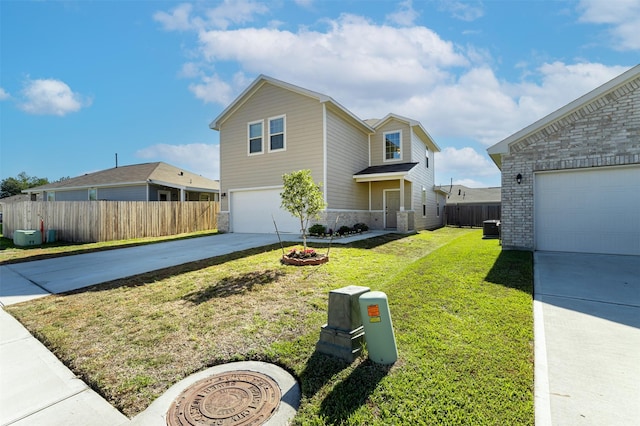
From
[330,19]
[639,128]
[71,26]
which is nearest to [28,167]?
[71,26]

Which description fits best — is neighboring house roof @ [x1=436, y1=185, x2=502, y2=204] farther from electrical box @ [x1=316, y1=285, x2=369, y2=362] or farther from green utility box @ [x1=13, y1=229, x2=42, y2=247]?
green utility box @ [x1=13, y1=229, x2=42, y2=247]

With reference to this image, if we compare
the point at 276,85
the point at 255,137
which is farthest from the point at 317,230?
the point at 276,85

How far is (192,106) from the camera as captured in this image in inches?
637

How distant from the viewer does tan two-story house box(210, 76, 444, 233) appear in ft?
45.8

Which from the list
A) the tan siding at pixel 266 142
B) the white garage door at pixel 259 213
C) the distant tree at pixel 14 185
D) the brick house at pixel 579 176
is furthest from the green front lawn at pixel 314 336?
the distant tree at pixel 14 185

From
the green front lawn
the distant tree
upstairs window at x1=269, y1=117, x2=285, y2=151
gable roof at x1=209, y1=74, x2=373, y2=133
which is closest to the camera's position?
the green front lawn

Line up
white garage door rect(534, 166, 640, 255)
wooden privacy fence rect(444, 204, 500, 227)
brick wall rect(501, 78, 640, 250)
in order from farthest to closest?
1. wooden privacy fence rect(444, 204, 500, 227)
2. white garage door rect(534, 166, 640, 255)
3. brick wall rect(501, 78, 640, 250)

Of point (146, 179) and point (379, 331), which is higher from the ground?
point (146, 179)

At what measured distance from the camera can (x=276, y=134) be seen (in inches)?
588

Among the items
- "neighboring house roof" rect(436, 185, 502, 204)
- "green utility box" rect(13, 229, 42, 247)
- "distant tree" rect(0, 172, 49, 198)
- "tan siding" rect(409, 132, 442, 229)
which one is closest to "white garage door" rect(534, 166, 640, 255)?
"tan siding" rect(409, 132, 442, 229)

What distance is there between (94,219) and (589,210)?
18673 millimetres

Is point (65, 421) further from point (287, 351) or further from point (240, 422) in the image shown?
point (287, 351)

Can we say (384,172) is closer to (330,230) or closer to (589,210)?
(330,230)

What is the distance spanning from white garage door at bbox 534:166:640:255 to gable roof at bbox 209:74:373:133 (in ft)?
28.3
